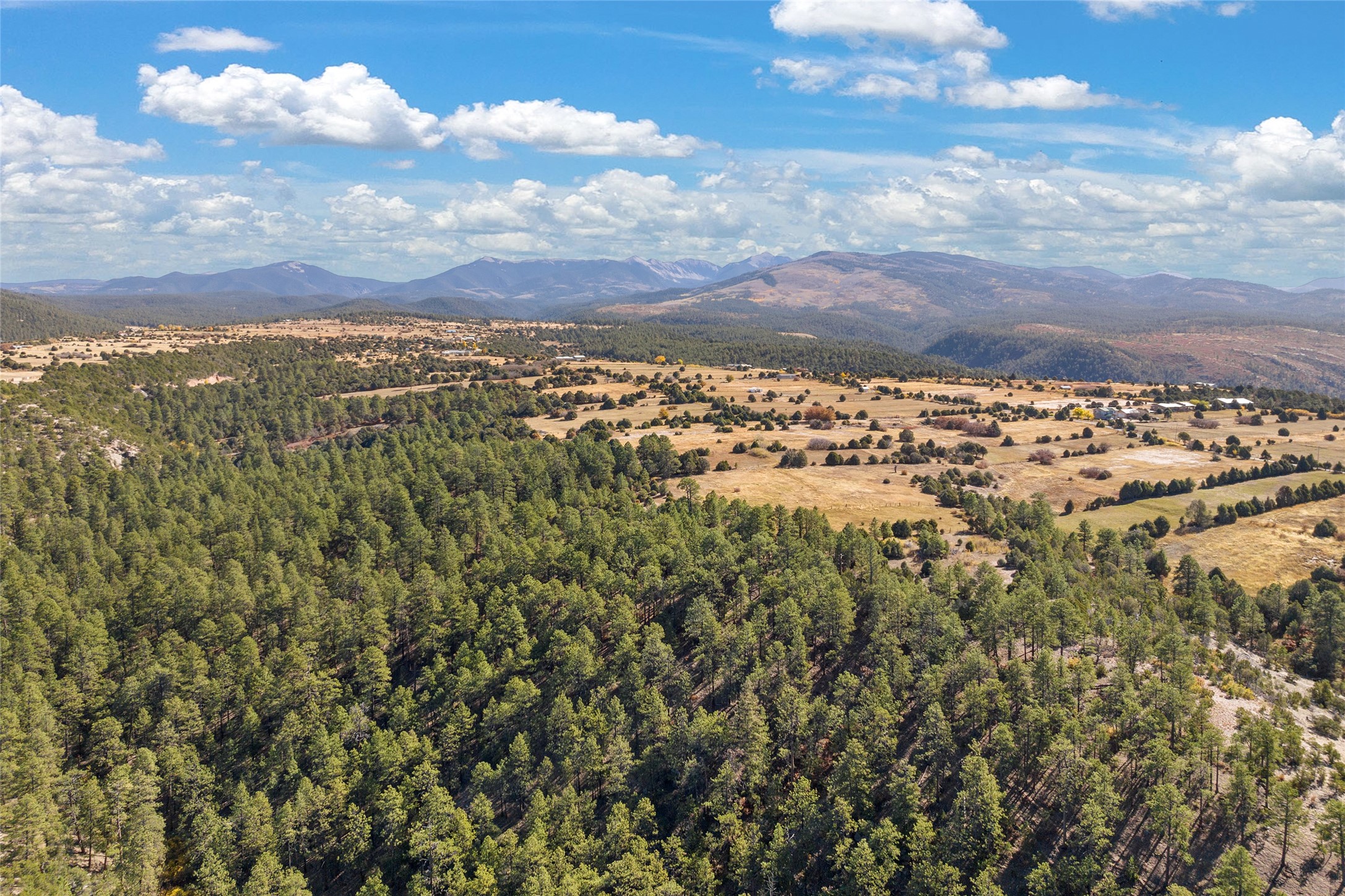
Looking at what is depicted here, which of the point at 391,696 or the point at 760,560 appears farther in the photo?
the point at 760,560

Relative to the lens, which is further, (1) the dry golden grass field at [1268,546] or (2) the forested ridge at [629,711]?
(1) the dry golden grass field at [1268,546]

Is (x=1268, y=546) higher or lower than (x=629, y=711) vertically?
higher

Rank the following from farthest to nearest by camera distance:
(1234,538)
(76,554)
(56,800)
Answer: (1234,538)
(76,554)
(56,800)

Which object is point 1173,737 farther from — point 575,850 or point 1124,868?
point 575,850

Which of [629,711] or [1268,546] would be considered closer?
[629,711]

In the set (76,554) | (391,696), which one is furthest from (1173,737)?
(76,554)

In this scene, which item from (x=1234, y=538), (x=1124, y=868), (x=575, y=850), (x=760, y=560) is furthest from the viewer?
(x=1234, y=538)

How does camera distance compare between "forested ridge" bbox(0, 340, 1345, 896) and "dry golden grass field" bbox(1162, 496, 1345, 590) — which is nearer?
"forested ridge" bbox(0, 340, 1345, 896)

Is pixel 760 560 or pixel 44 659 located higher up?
pixel 760 560
